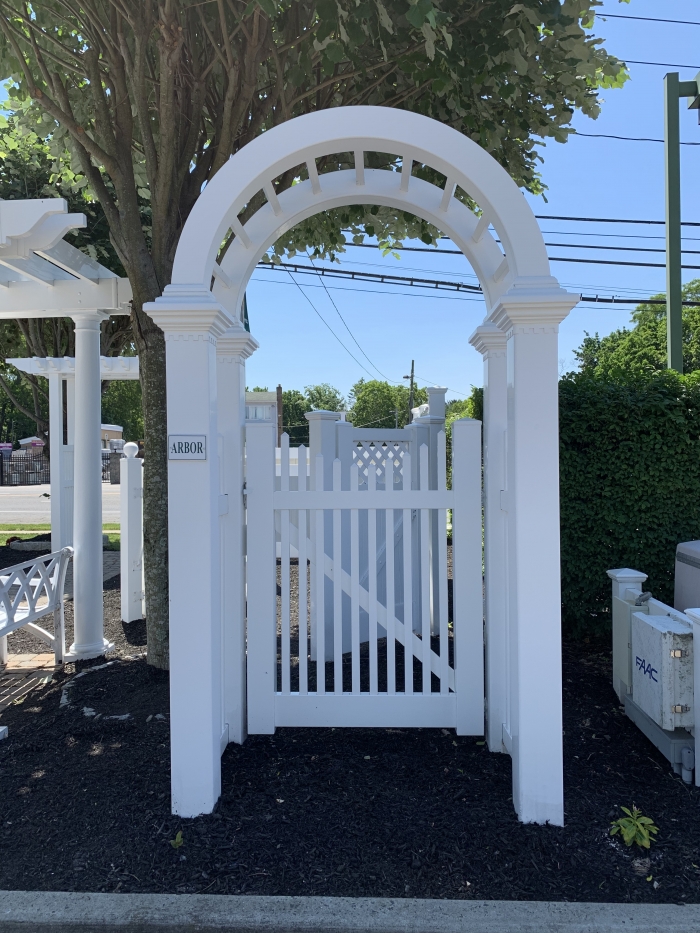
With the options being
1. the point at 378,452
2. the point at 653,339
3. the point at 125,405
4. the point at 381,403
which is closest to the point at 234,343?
the point at 378,452

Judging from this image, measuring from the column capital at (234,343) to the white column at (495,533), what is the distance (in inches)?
49.0

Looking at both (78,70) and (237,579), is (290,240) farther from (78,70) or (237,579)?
(237,579)

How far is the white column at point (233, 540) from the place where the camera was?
340cm

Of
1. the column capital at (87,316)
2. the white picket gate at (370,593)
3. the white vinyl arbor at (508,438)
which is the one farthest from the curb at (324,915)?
the column capital at (87,316)

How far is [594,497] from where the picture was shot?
4.79 meters

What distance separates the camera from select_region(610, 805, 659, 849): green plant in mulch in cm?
251

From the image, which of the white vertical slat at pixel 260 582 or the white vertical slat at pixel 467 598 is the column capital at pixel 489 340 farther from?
the white vertical slat at pixel 260 582

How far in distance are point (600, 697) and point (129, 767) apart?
2.86 m

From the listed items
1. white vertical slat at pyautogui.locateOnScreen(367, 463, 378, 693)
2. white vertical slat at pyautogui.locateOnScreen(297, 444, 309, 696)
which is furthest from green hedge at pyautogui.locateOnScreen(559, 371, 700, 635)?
white vertical slat at pyautogui.locateOnScreen(297, 444, 309, 696)

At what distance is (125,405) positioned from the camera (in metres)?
42.0

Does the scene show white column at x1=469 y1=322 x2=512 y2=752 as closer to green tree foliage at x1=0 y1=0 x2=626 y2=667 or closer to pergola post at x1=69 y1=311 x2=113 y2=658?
green tree foliage at x1=0 y1=0 x2=626 y2=667

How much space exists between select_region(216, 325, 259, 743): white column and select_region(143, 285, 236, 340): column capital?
0.65m

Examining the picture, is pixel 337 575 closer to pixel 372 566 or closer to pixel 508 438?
pixel 372 566

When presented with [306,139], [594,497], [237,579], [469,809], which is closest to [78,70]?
[306,139]
